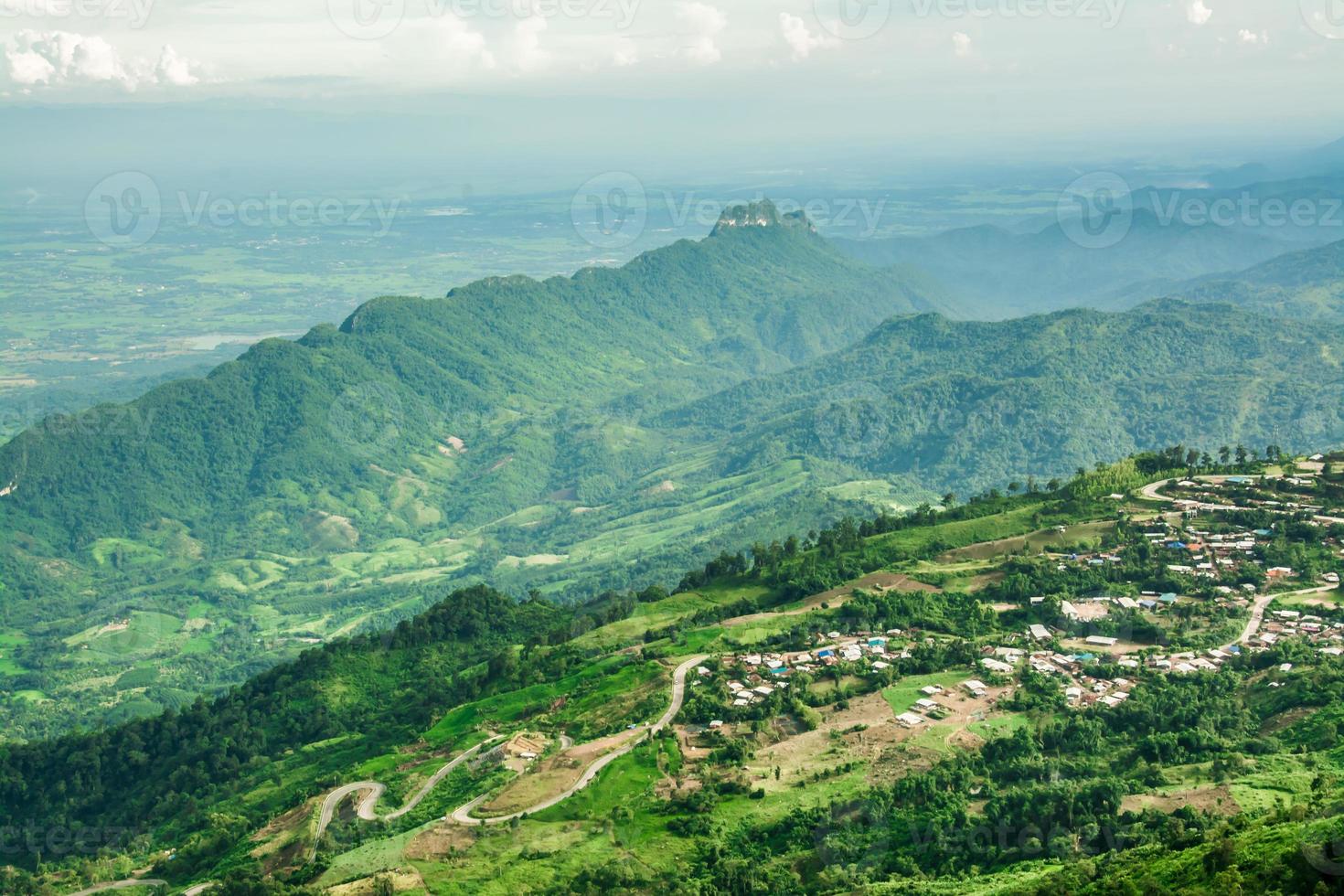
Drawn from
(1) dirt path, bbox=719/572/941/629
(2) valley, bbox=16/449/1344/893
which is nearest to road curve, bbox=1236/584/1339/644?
(2) valley, bbox=16/449/1344/893

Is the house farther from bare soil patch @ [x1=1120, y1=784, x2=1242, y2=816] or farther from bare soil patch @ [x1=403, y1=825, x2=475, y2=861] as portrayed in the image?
bare soil patch @ [x1=403, y1=825, x2=475, y2=861]

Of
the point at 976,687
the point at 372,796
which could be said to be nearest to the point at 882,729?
the point at 976,687

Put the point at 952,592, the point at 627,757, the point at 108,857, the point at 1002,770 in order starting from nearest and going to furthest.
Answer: the point at 1002,770 → the point at 627,757 → the point at 108,857 → the point at 952,592

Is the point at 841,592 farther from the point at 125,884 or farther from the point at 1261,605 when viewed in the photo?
the point at 125,884

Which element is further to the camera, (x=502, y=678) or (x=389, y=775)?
(x=502, y=678)

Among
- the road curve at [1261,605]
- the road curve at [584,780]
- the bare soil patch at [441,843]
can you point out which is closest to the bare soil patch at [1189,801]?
the road curve at [1261,605]

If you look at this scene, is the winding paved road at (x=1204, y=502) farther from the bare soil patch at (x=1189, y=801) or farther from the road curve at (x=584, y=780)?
the road curve at (x=584, y=780)

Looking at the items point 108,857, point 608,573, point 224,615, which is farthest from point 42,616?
point 108,857

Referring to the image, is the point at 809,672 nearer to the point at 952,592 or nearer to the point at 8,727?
the point at 952,592

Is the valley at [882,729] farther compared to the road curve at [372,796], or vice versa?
the road curve at [372,796]
